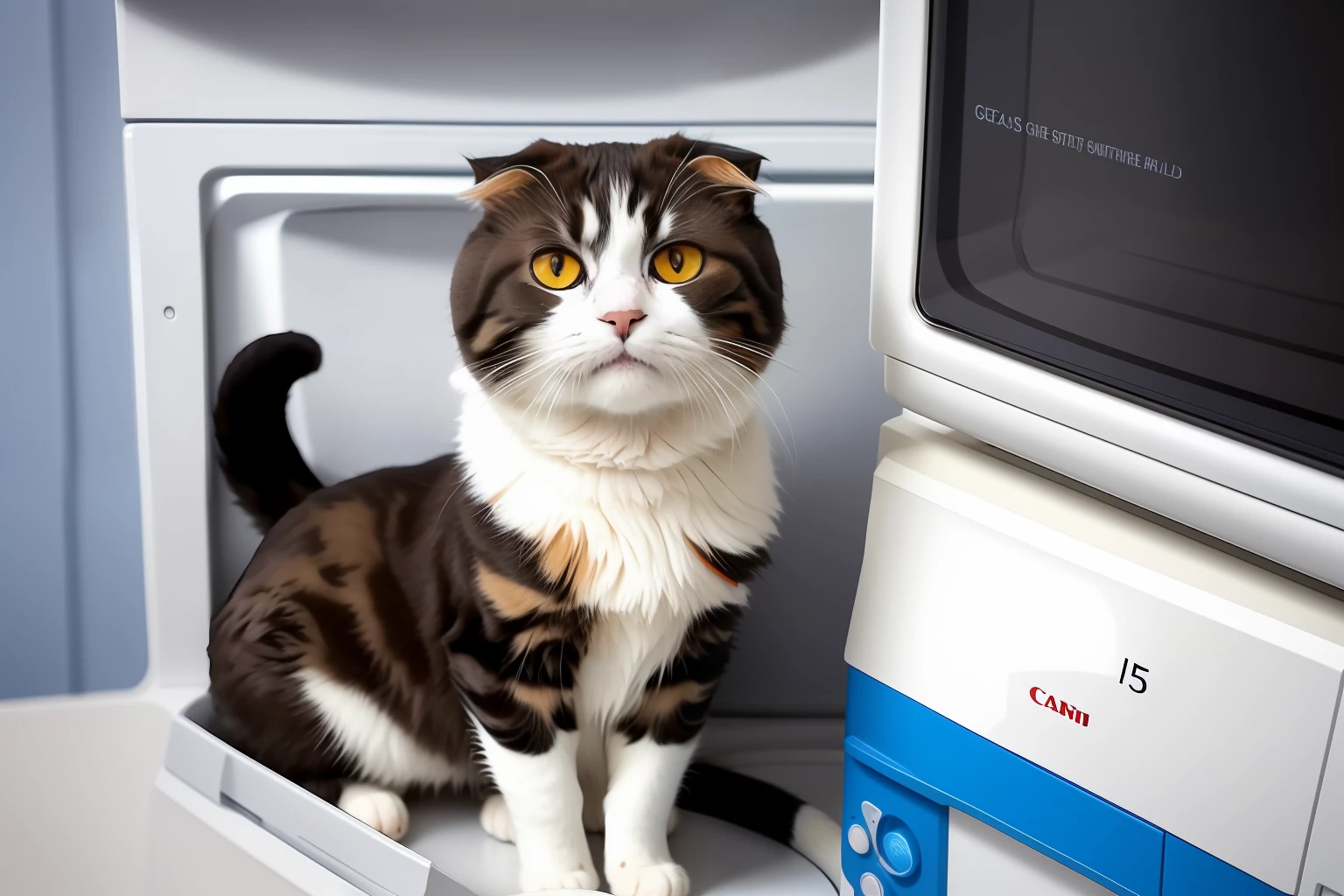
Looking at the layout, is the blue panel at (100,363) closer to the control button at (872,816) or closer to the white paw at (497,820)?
the white paw at (497,820)

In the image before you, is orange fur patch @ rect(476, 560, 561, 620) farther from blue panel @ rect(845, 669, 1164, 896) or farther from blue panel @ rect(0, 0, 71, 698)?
blue panel @ rect(0, 0, 71, 698)

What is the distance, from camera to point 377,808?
0.88m

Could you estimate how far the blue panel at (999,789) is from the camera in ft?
1.81

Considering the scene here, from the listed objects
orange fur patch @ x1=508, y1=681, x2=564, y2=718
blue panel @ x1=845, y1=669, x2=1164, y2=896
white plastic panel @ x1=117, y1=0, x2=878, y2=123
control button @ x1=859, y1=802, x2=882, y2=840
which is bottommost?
control button @ x1=859, y1=802, x2=882, y2=840

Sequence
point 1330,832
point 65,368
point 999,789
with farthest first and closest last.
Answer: point 65,368
point 999,789
point 1330,832

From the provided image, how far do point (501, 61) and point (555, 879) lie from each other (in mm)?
626

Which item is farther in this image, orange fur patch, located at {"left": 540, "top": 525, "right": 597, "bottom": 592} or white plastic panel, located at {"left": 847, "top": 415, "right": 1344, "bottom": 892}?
orange fur patch, located at {"left": 540, "top": 525, "right": 597, "bottom": 592}

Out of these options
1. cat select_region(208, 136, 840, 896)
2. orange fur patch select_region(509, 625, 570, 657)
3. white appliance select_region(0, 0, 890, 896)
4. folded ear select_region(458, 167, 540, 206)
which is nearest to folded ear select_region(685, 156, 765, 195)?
cat select_region(208, 136, 840, 896)

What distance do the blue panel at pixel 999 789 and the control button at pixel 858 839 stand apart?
0.05m

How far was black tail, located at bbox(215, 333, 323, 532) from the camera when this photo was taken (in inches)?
35.9

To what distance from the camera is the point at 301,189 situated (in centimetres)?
93

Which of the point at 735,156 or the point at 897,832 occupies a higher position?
the point at 735,156

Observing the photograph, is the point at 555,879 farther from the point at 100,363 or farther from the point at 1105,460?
the point at 100,363

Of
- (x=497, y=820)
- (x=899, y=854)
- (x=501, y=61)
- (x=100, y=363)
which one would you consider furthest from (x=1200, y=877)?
(x=100, y=363)
